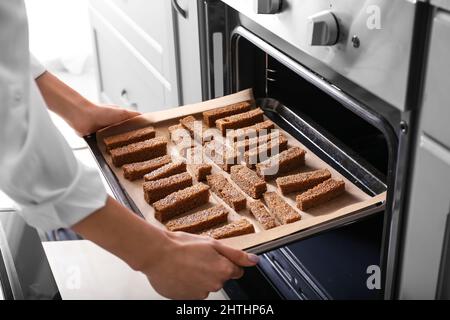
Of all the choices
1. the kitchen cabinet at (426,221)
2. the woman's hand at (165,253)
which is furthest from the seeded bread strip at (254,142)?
the kitchen cabinet at (426,221)

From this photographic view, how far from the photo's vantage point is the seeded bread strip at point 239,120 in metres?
1.63

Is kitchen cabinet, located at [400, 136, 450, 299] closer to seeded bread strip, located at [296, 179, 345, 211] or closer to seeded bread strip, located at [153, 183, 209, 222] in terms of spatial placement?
seeded bread strip, located at [296, 179, 345, 211]

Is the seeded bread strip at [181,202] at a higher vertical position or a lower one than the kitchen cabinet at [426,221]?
lower

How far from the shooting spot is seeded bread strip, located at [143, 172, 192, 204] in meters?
1.44

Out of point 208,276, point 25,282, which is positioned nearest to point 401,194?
point 208,276

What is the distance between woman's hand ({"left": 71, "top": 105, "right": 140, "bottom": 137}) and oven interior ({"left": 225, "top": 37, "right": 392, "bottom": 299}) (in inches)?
12.4

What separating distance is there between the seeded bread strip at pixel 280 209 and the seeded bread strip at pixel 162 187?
0.21m

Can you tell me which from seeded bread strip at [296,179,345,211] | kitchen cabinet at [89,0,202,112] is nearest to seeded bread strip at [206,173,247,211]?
seeded bread strip at [296,179,345,211]

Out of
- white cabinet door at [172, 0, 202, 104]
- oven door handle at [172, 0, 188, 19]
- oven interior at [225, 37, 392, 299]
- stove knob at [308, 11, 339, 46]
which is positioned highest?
stove knob at [308, 11, 339, 46]

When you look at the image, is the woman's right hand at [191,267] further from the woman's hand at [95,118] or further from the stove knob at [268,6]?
the woman's hand at [95,118]

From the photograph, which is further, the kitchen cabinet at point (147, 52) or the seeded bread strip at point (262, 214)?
the kitchen cabinet at point (147, 52)

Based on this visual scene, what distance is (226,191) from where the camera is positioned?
1.45 meters

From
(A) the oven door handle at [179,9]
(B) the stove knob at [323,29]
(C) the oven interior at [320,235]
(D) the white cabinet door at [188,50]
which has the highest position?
(B) the stove knob at [323,29]

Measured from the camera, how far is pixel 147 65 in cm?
207
